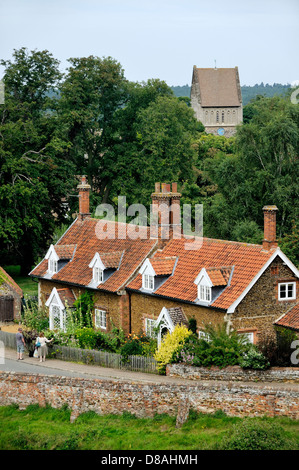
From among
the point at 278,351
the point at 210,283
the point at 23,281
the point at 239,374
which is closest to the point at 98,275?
the point at 210,283

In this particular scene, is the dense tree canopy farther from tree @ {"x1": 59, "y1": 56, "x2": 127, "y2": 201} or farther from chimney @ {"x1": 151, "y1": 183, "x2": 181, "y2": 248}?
chimney @ {"x1": 151, "y1": 183, "x2": 181, "y2": 248}

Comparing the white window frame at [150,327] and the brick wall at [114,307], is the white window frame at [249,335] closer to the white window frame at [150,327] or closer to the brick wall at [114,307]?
the white window frame at [150,327]

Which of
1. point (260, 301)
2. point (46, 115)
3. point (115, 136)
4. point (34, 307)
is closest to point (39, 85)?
point (46, 115)

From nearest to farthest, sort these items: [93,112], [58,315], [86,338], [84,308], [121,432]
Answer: [121,432], [86,338], [84,308], [58,315], [93,112]

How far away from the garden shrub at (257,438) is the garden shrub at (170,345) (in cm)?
779

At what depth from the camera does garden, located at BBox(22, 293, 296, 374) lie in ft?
94.0

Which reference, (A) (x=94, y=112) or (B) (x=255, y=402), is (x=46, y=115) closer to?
(A) (x=94, y=112)

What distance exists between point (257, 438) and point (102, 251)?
18.3 metres

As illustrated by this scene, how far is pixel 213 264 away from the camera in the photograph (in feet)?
109

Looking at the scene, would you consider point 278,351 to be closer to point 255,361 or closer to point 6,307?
point 255,361

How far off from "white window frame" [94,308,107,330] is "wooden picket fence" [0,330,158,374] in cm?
282

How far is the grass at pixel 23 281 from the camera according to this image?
5047cm

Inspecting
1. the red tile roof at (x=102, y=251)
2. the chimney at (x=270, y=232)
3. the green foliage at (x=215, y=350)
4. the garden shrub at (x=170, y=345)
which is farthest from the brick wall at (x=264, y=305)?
the red tile roof at (x=102, y=251)

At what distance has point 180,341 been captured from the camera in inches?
1211
